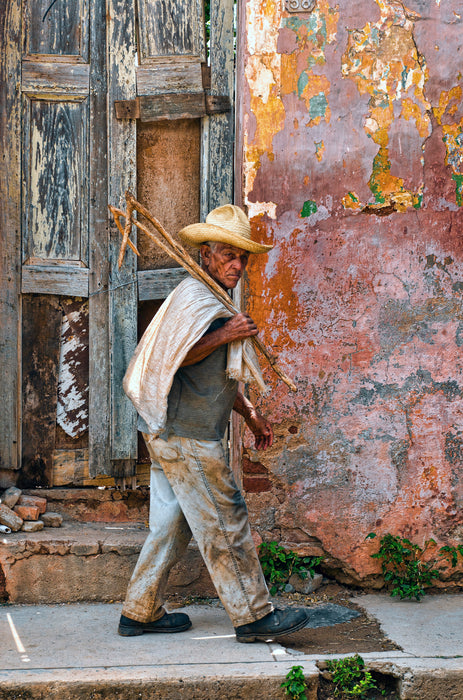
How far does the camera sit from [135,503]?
4.43 m

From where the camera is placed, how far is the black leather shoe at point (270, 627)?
3.30 meters

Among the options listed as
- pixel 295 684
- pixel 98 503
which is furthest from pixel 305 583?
pixel 98 503

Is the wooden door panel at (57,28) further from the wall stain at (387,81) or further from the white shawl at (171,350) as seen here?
the white shawl at (171,350)

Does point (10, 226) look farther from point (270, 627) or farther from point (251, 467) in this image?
point (270, 627)

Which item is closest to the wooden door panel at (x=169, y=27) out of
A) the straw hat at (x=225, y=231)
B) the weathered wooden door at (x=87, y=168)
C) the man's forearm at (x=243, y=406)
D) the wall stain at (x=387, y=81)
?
the weathered wooden door at (x=87, y=168)

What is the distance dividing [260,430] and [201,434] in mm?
443

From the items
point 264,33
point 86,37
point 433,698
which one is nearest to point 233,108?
point 264,33

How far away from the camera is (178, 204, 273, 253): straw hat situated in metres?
3.35

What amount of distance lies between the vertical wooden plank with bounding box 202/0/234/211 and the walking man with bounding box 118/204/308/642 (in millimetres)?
888

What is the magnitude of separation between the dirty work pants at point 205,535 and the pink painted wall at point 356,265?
0.70 meters

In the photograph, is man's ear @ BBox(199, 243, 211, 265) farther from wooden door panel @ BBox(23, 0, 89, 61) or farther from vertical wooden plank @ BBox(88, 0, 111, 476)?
wooden door panel @ BBox(23, 0, 89, 61)

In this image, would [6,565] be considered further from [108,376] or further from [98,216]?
[98,216]

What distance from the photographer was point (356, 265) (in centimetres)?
406

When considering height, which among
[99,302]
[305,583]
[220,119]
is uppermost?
[220,119]
